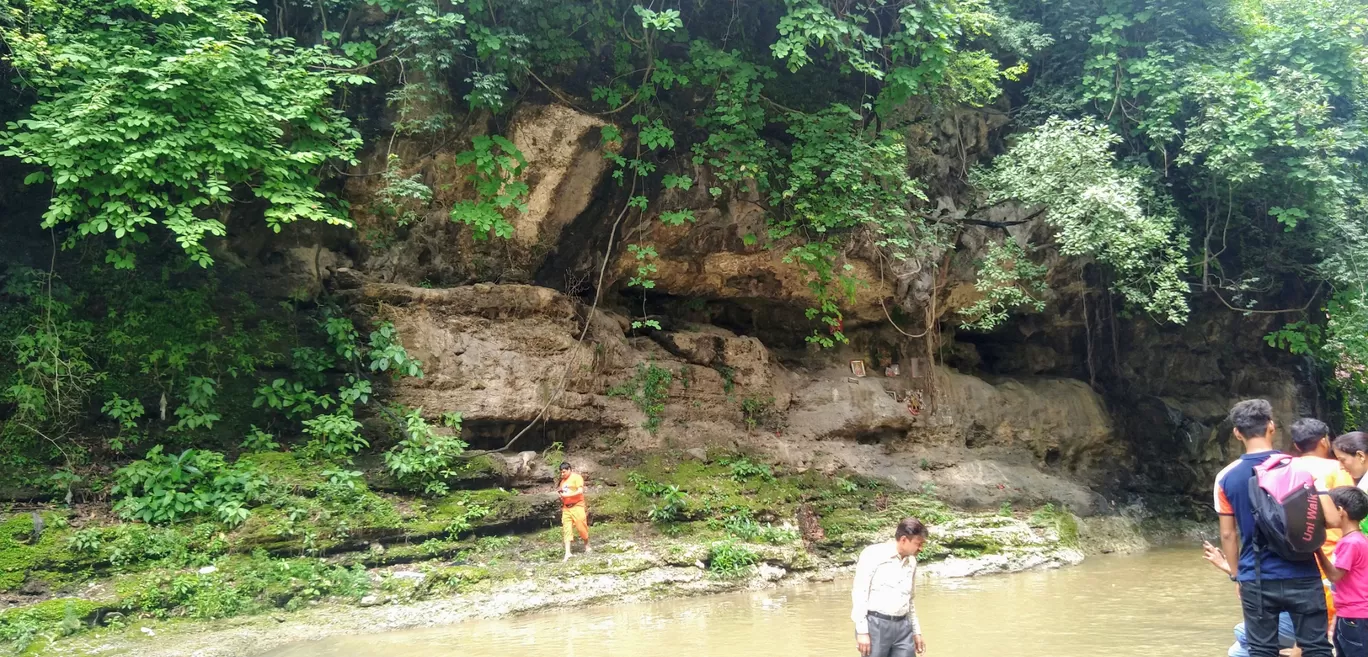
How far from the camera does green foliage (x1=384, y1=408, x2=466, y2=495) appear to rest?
9320 mm

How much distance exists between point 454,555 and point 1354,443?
7721 millimetres

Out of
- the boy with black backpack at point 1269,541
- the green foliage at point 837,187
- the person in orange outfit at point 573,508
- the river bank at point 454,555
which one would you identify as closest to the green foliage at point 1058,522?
the river bank at point 454,555

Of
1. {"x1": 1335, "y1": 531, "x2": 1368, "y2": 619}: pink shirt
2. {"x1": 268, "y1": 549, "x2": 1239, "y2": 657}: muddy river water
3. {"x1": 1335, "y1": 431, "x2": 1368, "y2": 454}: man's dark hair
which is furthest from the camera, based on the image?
{"x1": 268, "y1": 549, "x2": 1239, "y2": 657}: muddy river water

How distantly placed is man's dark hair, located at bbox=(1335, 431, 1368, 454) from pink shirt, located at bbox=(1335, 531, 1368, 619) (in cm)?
89

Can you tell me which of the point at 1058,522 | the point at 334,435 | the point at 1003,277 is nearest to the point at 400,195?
the point at 334,435

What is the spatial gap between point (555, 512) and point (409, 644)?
2992 millimetres

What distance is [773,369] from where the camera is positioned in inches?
534

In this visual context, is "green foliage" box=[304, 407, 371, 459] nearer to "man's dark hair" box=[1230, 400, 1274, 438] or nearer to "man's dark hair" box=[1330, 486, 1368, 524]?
"man's dark hair" box=[1230, 400, 1274, 438]

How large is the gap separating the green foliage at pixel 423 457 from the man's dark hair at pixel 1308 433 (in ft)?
25.6

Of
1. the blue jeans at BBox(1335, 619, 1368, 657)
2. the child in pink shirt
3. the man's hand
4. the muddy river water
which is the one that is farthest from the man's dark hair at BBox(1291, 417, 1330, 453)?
the muddy river water

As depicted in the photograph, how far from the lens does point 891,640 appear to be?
4.29m

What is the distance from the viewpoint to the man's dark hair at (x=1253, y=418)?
12.8ft

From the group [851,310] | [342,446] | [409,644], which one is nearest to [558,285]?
[342,446]

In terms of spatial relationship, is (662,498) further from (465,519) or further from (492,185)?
(492,185)
